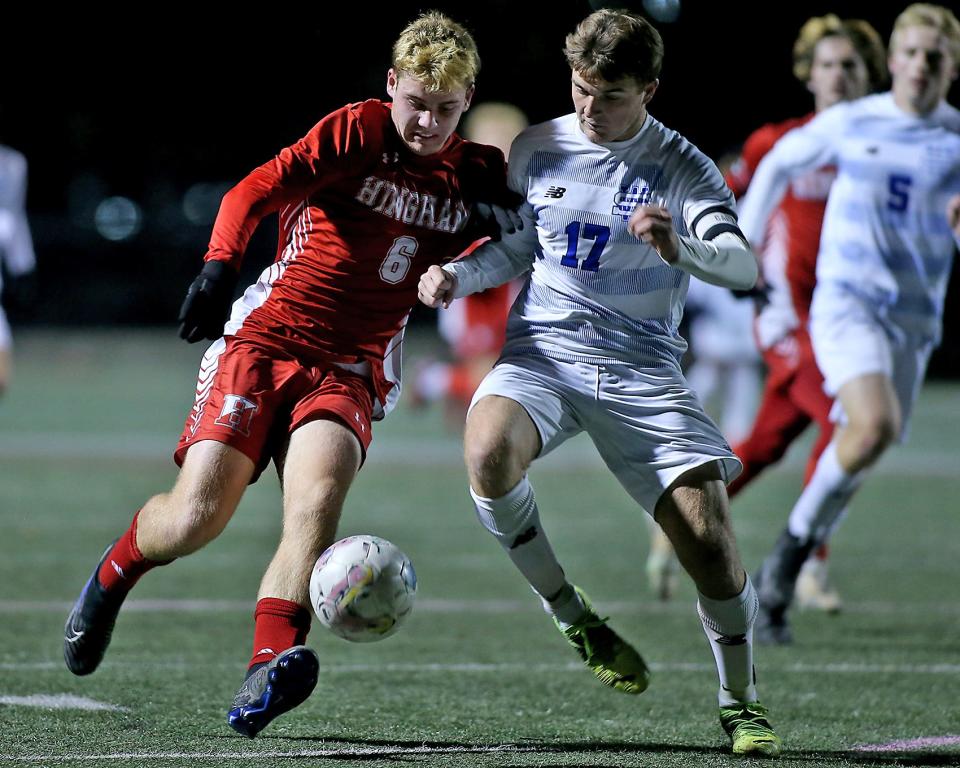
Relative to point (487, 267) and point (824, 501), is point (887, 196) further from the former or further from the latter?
point (487, 267)

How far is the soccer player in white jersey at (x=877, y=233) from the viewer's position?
21.7ft

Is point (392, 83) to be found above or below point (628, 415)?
above

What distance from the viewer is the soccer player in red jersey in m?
7.34

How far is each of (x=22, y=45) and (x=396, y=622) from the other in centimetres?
2897

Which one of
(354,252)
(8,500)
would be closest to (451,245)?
(354,252)

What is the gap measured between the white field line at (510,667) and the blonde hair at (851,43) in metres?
2.92

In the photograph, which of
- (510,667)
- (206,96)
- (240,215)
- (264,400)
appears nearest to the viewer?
(240,215)

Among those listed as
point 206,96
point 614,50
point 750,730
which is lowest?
point 750,730

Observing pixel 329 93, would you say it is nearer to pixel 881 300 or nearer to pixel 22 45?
pixel 22 45

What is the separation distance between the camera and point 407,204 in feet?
16.1

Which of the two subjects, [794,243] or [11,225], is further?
[11,225]

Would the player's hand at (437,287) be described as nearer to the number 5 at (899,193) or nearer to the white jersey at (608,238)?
the white jersey at (608,238)

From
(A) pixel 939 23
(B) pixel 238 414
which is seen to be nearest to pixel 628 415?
(B) pixel 238 414

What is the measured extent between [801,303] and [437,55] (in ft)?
11.1
